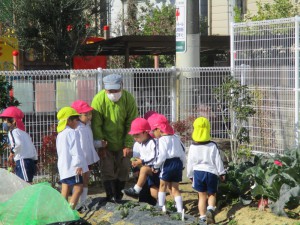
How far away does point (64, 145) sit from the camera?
9094 mm

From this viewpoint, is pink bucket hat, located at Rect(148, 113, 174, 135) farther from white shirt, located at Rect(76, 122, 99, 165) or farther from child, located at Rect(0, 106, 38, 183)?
child, located at Rect(0, 106, 38, 183)

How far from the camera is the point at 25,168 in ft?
32.5

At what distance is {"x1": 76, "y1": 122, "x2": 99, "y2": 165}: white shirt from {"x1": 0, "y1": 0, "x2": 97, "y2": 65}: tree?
12.3 m

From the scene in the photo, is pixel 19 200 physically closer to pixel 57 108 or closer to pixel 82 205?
pixel 82 205

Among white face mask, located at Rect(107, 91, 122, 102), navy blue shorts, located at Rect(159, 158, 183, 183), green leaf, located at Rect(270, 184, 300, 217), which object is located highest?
white face mask, located at Rect(107, 91, 122, 102)

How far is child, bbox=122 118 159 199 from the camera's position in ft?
30.1

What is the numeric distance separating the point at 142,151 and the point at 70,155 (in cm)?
95

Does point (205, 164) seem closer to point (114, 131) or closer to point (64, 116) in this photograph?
point (114, 131)

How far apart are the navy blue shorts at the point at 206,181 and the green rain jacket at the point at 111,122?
1091 millimetres

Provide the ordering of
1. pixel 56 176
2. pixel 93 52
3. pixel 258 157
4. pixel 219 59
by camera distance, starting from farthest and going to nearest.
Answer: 1. pixel 219 59
2. pixel 93 52
3. pixel 56 176
4. pixel 258 157

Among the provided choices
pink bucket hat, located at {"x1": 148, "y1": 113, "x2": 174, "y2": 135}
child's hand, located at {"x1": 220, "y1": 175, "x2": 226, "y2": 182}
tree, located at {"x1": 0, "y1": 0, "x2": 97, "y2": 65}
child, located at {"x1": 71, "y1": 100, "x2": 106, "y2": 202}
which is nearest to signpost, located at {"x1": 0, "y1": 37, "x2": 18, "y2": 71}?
tree, located at {"x1": 0, "y1": 0, "x2": 97, "y2": 65}

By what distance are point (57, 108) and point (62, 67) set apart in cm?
1186

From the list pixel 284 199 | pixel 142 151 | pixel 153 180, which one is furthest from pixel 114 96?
pixel 284 199

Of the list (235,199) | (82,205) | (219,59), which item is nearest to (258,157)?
(235,199)
